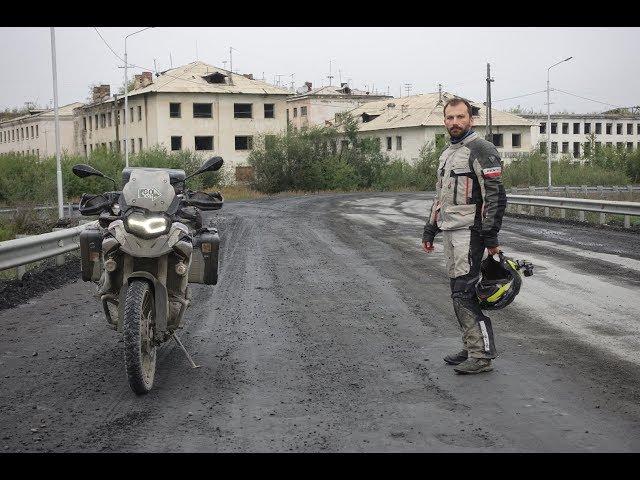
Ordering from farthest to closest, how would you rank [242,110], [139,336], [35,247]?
[242,110] → [35,247] → [139,336]

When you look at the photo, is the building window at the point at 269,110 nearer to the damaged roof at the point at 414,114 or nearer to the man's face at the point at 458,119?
the damaged roof at the point at 414,114

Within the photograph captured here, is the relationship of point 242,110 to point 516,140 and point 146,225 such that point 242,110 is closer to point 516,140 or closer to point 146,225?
point 516,140

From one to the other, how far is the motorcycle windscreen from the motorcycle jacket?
214cm

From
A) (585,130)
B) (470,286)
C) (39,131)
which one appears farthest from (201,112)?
(470,286)

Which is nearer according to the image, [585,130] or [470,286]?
[470,286]

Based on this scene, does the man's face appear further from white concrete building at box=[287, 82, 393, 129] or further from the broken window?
white concrete building at box=[287, 82, 393, 129]

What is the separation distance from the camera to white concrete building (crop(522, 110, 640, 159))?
130488mm

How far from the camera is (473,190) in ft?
23.1

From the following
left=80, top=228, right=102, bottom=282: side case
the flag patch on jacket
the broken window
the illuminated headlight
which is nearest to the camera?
the illuminated headlight

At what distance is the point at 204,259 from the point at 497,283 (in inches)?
93.8

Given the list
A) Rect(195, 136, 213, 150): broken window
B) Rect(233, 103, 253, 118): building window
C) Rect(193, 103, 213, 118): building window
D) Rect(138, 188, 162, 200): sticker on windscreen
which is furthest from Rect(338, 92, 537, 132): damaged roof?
Rect(138, 188, 162, 200): sticker on windscreen

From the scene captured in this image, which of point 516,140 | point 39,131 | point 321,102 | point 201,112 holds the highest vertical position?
point 321,102
